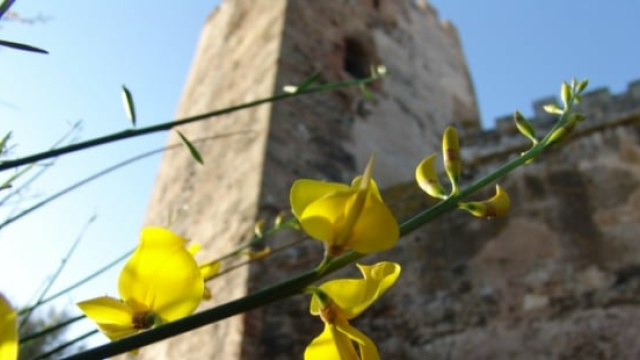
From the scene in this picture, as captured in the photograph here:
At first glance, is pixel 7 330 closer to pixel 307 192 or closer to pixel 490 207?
pixel 307 192

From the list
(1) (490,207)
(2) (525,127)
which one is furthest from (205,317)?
(2) (525,127)

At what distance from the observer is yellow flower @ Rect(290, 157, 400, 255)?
44cm

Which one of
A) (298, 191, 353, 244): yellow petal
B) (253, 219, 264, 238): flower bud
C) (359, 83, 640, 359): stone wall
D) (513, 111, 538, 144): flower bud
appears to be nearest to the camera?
(298, 191, 353, 244): yellow petal

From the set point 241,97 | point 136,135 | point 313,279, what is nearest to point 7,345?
point 313,279

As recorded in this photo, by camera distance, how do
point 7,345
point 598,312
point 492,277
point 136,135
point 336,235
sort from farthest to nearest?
point 492,277 → point 598,312 → point 136,135 → point 336,235 → point 7,345

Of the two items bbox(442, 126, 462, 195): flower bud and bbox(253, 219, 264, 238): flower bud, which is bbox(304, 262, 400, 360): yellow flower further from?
bbox(253, 219, 264, 238): flower bud

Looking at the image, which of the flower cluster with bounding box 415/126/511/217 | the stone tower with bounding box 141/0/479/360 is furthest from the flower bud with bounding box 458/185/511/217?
the stone tower with bounding box 141/0/479/360

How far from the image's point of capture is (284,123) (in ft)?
13.6

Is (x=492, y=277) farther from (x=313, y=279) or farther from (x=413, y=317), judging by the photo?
(x=313, y=279)

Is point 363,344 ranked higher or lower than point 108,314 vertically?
lower

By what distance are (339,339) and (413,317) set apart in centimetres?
243

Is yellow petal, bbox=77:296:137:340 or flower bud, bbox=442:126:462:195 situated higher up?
flower bud, bbox=442:126:462:195

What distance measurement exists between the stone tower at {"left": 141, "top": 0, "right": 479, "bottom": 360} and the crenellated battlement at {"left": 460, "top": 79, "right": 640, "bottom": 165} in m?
0.55

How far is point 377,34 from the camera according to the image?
581 cm
